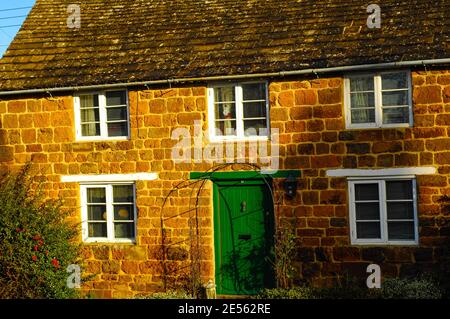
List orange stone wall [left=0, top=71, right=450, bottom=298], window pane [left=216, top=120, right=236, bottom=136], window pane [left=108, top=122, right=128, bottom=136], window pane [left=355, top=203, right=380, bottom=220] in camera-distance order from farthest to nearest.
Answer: window pane [left=108, top=122, right=128, bottom=136] < window pane [left=216, top=120, right=236, bottom=136] < window pane [left=355, top=203, right=380, bottom=220] < orange stone wall [left=0, top=71, right=450, bottom=298]

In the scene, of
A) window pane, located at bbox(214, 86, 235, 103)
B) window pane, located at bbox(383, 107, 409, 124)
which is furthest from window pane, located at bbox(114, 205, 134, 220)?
window pane, located at bbox(383, 107, 409, 124)

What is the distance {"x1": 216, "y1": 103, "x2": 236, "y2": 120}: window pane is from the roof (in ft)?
2.39

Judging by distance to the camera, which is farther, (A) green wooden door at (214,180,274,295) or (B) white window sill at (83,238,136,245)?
(B) white window sill at (83,238,136,245)

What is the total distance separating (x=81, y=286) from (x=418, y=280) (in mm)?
6727

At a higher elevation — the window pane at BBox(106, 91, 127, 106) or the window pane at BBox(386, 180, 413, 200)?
the window pane at BBox(106, 91, 127, 106)

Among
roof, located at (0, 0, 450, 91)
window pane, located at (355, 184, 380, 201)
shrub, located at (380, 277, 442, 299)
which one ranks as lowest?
shrub, located at (380, 277, 442, 299)

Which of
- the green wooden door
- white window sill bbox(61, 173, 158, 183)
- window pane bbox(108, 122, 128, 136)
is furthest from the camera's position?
window pane bbox(108, 122, 128, 136)

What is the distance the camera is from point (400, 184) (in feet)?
35.2

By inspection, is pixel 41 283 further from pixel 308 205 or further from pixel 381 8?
pixel 381 8

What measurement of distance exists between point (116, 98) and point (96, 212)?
246cm

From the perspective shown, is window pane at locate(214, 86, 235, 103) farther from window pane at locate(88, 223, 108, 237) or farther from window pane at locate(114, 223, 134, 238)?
window pane at locate(88, 223, 108, 237)

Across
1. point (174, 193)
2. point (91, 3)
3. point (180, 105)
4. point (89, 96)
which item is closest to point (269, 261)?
point (174, 193)

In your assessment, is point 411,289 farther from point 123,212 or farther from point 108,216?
point 108,216

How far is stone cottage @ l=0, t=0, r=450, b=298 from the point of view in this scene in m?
10.6
